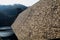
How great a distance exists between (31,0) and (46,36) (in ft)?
4.38

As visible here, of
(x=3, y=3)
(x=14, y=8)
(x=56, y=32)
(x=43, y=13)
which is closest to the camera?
(x=56, y=32)

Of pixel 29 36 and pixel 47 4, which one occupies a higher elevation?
pixel 47 4

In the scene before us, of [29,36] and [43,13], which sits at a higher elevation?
[43,13]

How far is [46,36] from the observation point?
804mm

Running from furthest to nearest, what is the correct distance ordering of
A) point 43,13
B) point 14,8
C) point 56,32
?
point 14,8
point 43,13
point 56,32

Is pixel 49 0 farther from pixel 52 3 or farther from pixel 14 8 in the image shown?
pixel 14 8

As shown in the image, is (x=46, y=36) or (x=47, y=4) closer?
(x=46, y=36)

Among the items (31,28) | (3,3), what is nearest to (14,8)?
(3,3)

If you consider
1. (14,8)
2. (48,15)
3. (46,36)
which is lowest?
(46,36)

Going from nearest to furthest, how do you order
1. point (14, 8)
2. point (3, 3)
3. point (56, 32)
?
1. point (56, 32)
2. point (14, 8)
3. point (3, 3)

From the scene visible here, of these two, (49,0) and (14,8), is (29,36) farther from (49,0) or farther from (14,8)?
(14,8)

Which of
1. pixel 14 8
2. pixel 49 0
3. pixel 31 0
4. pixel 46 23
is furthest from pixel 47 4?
pixel 31 0

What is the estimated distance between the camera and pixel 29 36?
3.05 ft

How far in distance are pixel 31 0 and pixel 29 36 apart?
122cm
